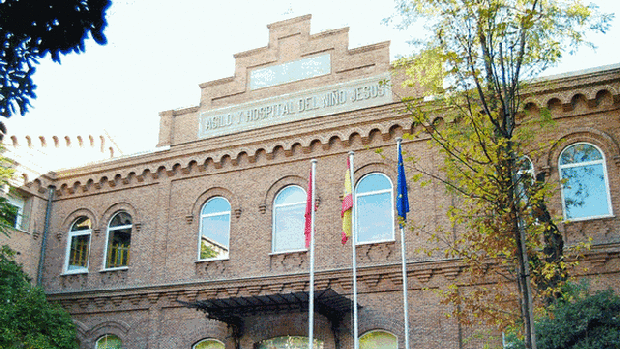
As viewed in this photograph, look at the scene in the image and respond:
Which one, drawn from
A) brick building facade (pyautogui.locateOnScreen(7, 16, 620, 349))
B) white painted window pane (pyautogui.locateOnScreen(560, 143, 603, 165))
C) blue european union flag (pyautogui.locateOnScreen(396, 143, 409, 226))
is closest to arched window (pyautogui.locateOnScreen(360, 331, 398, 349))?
brick building facade (pyautogui.locateOnScreen(7, 16, 620, 349))

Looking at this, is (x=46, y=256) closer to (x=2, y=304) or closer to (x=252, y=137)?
(x=2, y=304)

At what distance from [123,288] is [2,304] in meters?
3.87

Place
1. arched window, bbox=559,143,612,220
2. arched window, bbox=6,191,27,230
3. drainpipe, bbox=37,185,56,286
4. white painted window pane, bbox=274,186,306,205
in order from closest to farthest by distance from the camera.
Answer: arched window, bbox=559,143,612,220, white painted window pane, bbox=274,186,306,205, arched window, bbox=6,191,27,230, drainpipe, bbox=37,185,56,286

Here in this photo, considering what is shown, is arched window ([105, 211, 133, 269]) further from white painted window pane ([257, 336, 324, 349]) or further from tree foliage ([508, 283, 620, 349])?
tree foliage ([508, 283, 620, 349])

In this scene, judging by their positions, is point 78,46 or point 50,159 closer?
point 78,46

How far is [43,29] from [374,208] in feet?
44.9

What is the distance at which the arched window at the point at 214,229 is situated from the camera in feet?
68.4

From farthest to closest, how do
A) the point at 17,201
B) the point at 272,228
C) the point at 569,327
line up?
the point at 17,201, the point at 272,228, the point at 569,327

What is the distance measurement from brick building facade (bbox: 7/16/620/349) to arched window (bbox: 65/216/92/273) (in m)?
0.04

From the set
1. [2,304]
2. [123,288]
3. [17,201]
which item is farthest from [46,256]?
[2,304]

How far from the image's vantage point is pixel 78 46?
6.48 m

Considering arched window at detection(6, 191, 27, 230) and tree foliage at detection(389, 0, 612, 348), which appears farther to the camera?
arched window at detection(6, 191, 27, 230)

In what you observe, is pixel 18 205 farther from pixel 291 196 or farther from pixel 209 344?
pixel 291 196

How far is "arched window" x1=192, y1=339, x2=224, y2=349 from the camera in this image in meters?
19.8
